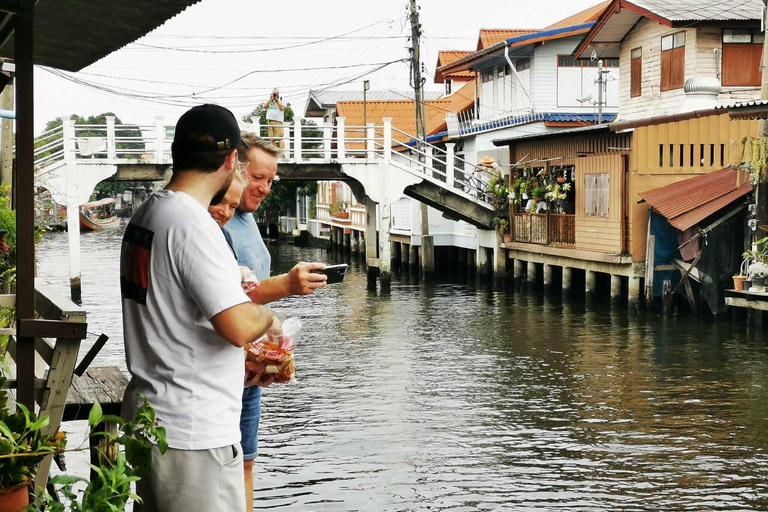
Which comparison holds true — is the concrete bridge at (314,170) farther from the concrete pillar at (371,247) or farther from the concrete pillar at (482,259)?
the concrete pillar at (482,259)

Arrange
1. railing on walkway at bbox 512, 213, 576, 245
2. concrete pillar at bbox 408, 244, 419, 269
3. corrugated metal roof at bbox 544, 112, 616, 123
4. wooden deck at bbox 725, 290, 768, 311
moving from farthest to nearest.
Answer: concrete pillar at bbox 408, 244, 419, 269, corrugated metal roof at bbox 544, 112, 616, 123, railing on walkway at bbox 512, 213, 576, 245, wooden deck at bbox 725, 290, 768, 311

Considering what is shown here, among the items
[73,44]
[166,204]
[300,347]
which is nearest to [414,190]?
[300,347]

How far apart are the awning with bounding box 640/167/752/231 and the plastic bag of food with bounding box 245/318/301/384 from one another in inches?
661

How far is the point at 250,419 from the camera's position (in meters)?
4.78

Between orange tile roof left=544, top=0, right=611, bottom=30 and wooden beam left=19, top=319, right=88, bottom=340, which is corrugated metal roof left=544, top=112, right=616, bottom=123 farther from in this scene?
wooden beam left=19, top=319, right=88, bottom=340

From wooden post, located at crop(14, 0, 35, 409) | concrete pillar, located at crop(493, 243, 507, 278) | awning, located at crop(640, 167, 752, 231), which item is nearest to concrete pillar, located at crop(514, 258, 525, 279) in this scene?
concrete pillar, located at crop(493, 243, 507, 278)

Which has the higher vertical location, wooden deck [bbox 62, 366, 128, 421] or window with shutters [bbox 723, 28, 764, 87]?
window with shutters [bbox 723, 28, 764, 87]

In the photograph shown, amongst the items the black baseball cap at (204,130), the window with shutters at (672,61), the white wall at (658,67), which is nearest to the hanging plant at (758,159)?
the white wall at (658,67)

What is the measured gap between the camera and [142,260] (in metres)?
3.41

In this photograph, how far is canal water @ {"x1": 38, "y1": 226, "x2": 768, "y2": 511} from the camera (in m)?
8.84

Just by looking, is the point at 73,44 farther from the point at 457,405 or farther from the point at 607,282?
the point at 607,282

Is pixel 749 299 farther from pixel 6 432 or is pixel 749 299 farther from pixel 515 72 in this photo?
pixel 515 72

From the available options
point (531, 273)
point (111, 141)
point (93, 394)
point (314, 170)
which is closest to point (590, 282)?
point (531, 273)

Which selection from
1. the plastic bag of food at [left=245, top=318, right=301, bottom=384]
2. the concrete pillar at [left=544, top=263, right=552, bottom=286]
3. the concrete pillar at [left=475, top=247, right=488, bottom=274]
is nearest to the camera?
the plastic bag of food at [left=245, top=318, right=301, bottom=384]
